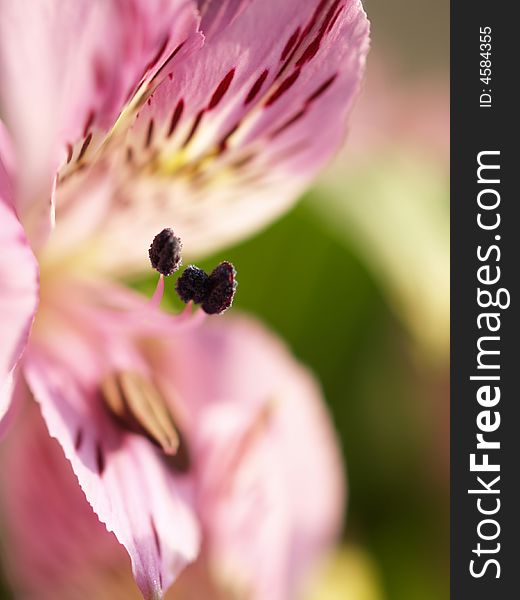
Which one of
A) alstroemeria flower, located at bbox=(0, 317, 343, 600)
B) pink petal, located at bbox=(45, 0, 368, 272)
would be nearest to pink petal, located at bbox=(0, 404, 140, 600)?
alstroemeria flower, located at bbox=(0, 317, 343, 600)

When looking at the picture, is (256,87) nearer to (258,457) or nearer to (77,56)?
(77,56)

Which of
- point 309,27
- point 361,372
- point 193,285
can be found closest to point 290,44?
point 309,27

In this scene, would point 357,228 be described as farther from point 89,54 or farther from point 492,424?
point 89,54

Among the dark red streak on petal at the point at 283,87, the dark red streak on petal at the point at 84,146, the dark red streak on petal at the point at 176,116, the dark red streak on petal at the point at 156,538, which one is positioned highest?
the dark red streak on petal at the point at 283,87

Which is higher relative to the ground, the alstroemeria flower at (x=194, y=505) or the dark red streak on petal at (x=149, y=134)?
the dark red streak on petal at (x=149, y=134)

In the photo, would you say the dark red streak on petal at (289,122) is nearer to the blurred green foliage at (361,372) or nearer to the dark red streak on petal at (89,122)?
the dark red streak on petal at (89,122)

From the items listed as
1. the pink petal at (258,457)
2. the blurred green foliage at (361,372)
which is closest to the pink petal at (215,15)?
the pink petal at (258,457)

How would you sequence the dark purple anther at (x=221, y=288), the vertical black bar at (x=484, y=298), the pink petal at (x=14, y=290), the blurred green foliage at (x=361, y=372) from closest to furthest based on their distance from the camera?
the pink petal at (x=14, y=290) → the dark purple anther at (x=221, y=288) → the vertical black bar at (x=484, y=298) → the blurred green foliage at (x=361, y=372)
